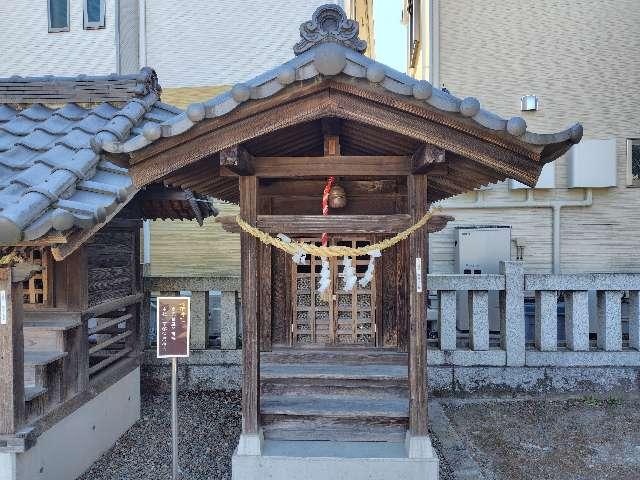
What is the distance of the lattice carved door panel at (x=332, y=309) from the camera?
192 inches

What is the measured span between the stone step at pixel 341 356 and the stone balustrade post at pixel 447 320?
2.71 m

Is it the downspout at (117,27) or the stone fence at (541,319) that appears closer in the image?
the stone fence at (541,319)

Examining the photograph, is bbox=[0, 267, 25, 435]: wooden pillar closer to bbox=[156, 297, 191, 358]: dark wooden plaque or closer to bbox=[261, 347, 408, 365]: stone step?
bbox=[156, 297, 191, 358]: dark wooden plaque

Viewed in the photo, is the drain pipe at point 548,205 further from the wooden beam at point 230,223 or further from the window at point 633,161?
the wooden beam at point 230,223

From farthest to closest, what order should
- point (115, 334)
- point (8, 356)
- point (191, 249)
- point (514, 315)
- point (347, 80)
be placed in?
1. point (191, 249)
2. point (514, 315)
3. point (115, 334)
4. point (8, 356)
5. point (347, 80)

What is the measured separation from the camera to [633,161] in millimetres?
10891

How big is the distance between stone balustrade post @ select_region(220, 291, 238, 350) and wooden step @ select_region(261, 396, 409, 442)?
3114mm

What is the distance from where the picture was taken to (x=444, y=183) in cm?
471

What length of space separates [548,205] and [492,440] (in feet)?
22.4

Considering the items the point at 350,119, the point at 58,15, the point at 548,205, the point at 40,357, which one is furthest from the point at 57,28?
the point at 548,205

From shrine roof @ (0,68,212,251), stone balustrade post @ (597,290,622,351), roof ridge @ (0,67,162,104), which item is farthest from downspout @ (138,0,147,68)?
stone balustrade post @ (597,290,622,351)

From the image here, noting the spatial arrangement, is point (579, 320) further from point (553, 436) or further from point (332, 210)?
point (332, 210)

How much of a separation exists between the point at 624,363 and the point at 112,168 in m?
7.99

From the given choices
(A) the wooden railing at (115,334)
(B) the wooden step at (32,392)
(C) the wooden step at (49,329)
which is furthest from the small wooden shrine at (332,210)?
(A) the wooden railing at (115,334)
